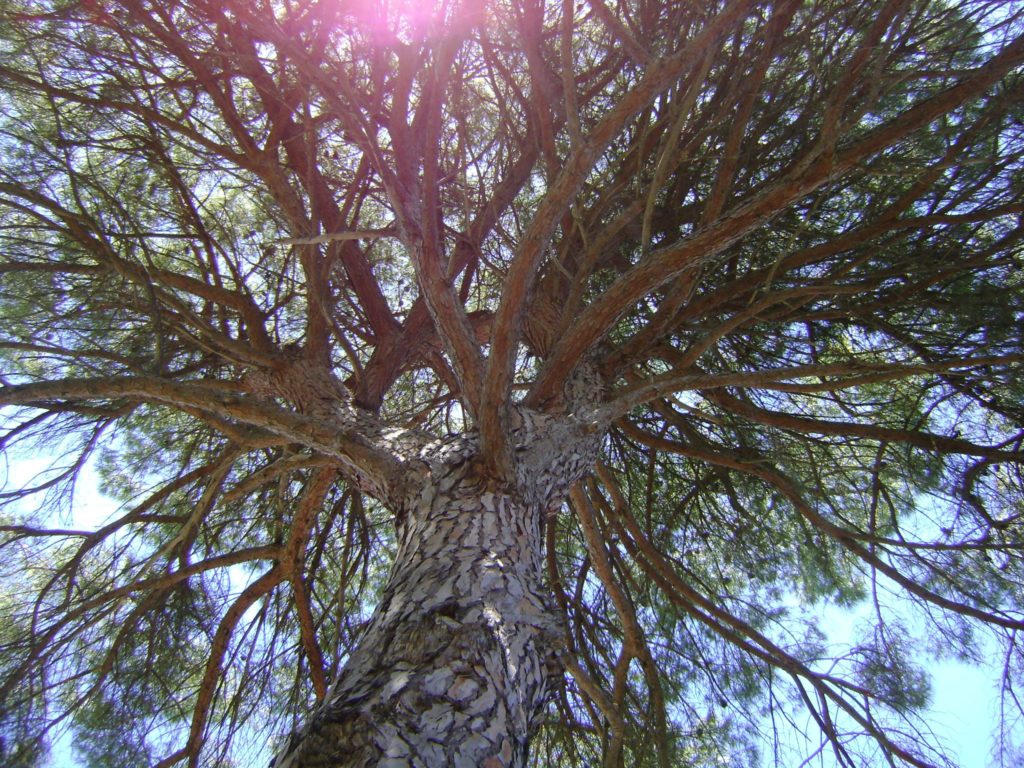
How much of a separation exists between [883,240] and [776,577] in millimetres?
1753

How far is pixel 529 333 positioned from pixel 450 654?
207 cm

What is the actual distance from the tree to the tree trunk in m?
0.03

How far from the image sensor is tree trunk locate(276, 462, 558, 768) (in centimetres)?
115

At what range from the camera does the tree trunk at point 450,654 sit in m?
1.15

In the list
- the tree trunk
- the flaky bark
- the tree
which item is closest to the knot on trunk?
the tree

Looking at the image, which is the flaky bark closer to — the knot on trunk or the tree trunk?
the tree trunk

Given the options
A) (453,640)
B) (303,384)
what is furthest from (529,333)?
(453,640)

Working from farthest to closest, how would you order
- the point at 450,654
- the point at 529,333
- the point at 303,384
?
the point at 529,333, the point at 303,384, the point at 450,654

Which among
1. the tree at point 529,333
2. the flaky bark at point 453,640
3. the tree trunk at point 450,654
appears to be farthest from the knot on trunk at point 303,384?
the tree trunk at point 450,654

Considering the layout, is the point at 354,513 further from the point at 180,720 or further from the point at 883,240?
the point at 883,240

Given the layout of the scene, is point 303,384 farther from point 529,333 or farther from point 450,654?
point 450,654

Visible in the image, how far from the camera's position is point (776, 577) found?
12.3ft

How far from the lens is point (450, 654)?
1321 millimetres

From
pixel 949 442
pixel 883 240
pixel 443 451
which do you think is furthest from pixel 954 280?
pixel 443 451
